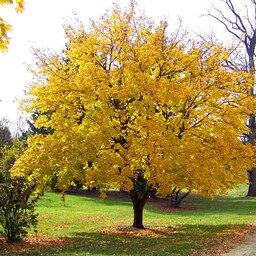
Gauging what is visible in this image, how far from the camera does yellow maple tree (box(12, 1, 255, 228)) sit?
13.2 meters

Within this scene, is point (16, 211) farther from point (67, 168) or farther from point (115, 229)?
point (115, 229)

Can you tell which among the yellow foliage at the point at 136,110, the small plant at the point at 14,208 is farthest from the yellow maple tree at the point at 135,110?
the small plant at the point at 14,208

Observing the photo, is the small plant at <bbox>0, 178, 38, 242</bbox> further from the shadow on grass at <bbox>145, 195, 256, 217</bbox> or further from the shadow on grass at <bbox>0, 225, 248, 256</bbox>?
the shadow on grass at <bbox>145, 195, 256, 217</bbox>

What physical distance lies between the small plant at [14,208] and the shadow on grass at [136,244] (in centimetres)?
105

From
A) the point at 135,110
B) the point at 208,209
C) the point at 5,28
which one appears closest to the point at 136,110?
the point at 135,110

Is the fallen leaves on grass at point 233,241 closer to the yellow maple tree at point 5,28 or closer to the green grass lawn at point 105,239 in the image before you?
the green grass lawn at point 105,239

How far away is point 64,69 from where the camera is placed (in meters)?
14.4

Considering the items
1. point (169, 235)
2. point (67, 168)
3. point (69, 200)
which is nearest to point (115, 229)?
point (169, 235)

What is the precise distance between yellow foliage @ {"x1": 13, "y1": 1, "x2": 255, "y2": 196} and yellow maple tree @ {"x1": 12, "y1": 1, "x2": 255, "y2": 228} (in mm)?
34

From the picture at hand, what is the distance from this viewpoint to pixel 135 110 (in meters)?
14.0

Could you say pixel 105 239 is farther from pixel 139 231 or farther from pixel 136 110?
pixel 136 110

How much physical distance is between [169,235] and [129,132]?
432 cm

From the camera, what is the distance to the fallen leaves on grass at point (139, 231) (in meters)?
15.1

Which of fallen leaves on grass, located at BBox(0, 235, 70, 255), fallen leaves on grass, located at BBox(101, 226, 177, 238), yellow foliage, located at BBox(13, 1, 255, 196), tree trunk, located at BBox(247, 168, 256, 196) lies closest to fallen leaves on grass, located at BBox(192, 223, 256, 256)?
yellow foliage, located at BBox(13, 1, 255, 196)
